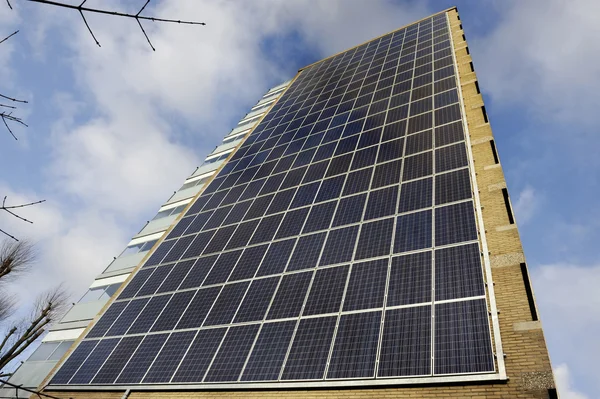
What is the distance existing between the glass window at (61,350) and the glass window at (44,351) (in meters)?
0.45

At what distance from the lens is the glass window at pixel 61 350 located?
1966 centimetres

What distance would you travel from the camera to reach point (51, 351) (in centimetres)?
2061

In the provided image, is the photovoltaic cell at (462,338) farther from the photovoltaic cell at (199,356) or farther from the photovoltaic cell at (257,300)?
the photovoltaic cell at (199,356)

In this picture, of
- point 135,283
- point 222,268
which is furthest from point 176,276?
point 135,283

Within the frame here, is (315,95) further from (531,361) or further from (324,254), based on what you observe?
(531,361)

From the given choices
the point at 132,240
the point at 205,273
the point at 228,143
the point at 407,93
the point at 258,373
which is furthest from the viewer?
the point at 228,143

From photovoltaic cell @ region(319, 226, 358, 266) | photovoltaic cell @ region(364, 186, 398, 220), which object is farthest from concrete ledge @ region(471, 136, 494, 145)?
photovoltaic cell @ region(319, 226, 358, 266)

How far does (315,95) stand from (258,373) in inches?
1086

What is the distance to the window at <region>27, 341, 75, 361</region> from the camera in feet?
65.3

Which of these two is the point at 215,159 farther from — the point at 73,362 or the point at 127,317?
the point at 73,362

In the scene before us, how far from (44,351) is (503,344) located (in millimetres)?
23116

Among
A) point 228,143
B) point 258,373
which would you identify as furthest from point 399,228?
point 228,143

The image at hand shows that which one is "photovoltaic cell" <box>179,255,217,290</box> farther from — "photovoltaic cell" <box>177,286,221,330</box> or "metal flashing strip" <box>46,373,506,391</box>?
"metal flashing strip" <box>46,373,506,391</box>

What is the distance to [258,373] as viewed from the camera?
1190cm
